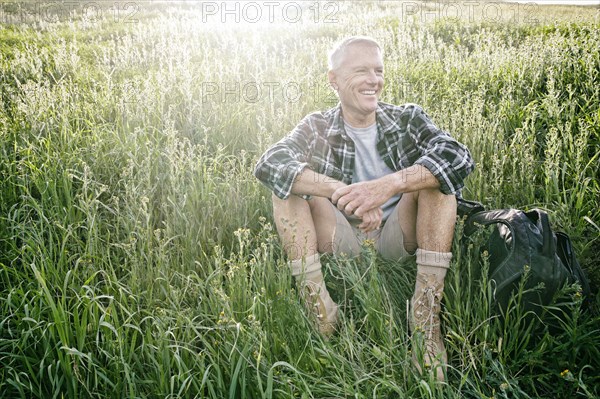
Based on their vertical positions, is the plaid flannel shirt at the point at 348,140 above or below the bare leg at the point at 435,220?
above

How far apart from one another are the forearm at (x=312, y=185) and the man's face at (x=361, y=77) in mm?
594

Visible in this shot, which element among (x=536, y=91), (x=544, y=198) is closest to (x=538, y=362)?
(x=544, y=198)

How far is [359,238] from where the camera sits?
308 centimetres

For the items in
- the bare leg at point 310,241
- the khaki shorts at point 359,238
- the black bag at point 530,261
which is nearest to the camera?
the black bag at point 530,261

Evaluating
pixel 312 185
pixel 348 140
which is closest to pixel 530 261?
pixel 312 185

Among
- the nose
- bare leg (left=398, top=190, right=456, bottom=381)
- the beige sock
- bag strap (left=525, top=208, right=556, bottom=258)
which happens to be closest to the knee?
bare leg (left=398, top=190, right=456, bottom=381)

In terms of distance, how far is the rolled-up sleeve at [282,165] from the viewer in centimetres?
281

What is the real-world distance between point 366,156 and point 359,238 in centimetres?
56

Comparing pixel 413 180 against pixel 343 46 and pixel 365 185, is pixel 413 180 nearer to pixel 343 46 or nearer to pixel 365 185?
pixel 365 185

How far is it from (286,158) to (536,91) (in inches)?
124

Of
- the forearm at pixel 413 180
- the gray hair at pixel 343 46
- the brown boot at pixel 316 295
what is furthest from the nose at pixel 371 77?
the brown boot at pixel 316 295

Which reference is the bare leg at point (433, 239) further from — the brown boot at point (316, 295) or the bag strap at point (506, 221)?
the brown boot at point (316, 295)

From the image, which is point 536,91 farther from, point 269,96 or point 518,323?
point 518,323

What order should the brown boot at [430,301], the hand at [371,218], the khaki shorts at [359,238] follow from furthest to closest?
1. the khaki shorts at [359,238]
2. the hand at [371,218]
3. the brown boot at [430,301]
